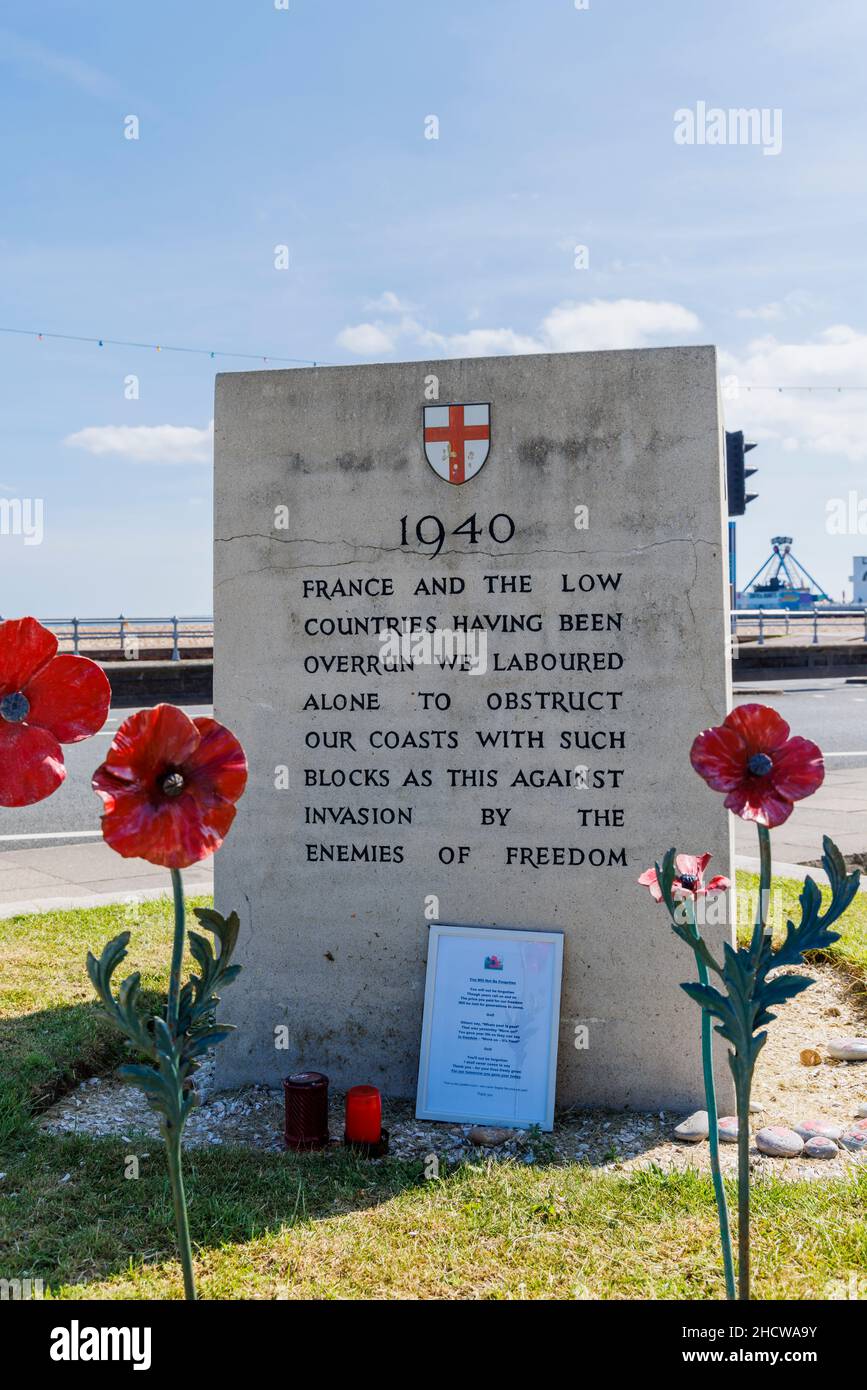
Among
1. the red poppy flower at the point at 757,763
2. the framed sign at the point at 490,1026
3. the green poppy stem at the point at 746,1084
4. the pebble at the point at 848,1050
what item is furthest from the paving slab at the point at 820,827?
the red poppy flower at the point at 757,763

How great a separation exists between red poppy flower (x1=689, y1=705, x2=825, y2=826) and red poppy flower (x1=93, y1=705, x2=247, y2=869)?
2.48 feet

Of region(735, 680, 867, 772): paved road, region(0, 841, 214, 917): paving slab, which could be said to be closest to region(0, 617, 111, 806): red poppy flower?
region(0, 841, 214, 917): paving slab

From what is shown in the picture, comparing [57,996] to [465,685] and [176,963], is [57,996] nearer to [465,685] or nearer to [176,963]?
[465,685]

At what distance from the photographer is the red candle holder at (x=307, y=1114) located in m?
3.88

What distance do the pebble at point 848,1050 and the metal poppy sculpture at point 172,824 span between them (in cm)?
328

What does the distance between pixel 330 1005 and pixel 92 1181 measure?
115cm

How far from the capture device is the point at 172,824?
1754mm

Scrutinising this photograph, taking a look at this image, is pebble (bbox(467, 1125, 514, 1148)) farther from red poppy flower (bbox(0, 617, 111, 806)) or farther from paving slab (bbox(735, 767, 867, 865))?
paving slab (bbox(735, 767, 867, 865))

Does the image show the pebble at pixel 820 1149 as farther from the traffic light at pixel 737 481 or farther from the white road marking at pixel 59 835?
the traffic light at pixel 737 481

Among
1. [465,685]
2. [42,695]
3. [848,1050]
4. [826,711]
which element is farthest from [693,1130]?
[826,711]

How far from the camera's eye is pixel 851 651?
86.4 ft

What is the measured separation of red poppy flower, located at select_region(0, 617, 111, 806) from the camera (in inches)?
67.9
